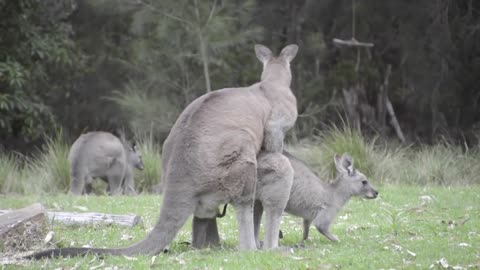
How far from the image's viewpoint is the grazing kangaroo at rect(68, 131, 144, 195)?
14.1 m

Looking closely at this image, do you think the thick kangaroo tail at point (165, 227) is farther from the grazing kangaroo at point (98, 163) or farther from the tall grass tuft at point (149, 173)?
the tall grass tuft at point (149, 173)

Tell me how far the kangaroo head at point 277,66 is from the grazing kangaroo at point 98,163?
5.82 metres

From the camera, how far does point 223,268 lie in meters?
6.50

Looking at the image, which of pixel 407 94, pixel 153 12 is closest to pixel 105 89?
pixel 153 12

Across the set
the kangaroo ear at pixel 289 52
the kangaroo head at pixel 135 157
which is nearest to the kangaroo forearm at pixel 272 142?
the kangaroo ear at pixel 289 52

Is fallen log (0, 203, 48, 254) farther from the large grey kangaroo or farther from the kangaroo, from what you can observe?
the kangaroo

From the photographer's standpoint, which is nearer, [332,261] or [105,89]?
[332,261]

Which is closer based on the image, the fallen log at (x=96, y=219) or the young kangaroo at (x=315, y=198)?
the young kangaroo at (x=315, y=198)

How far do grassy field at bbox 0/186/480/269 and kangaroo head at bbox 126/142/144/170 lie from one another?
266cm

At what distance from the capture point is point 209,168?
704cm

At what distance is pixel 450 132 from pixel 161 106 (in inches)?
298

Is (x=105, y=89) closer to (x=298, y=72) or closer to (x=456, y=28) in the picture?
(x=298, y=72)

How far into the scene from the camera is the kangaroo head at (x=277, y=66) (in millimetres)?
8688

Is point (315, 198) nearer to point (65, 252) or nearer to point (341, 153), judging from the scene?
point (65, 252)
